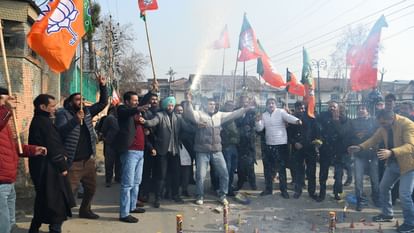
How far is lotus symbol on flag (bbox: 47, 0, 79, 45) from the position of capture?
5.00 metres

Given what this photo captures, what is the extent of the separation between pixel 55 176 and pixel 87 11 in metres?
2.65

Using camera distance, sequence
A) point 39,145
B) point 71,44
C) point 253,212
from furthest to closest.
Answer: point 253,212 → point 71,44 → point 39,145

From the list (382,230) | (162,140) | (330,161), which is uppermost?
(162,140)

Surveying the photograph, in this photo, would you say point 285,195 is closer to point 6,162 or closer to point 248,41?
point 248,41

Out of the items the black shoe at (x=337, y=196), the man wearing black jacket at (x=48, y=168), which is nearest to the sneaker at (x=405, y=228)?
the black shoe at (x=337, y=196)

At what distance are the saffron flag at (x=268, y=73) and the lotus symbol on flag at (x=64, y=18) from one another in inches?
220

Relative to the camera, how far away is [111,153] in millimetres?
8312

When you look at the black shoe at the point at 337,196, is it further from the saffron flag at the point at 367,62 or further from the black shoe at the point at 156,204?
the black shoe at the point at 156,204

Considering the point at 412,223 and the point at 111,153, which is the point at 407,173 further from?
the point at 111,153

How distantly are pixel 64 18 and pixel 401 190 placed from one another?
5.72 metres

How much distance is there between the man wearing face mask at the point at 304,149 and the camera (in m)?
7.43

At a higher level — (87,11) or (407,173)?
(87,11)

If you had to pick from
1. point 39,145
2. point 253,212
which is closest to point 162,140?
point 253,212

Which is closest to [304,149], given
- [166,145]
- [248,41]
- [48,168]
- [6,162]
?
[166,145]
